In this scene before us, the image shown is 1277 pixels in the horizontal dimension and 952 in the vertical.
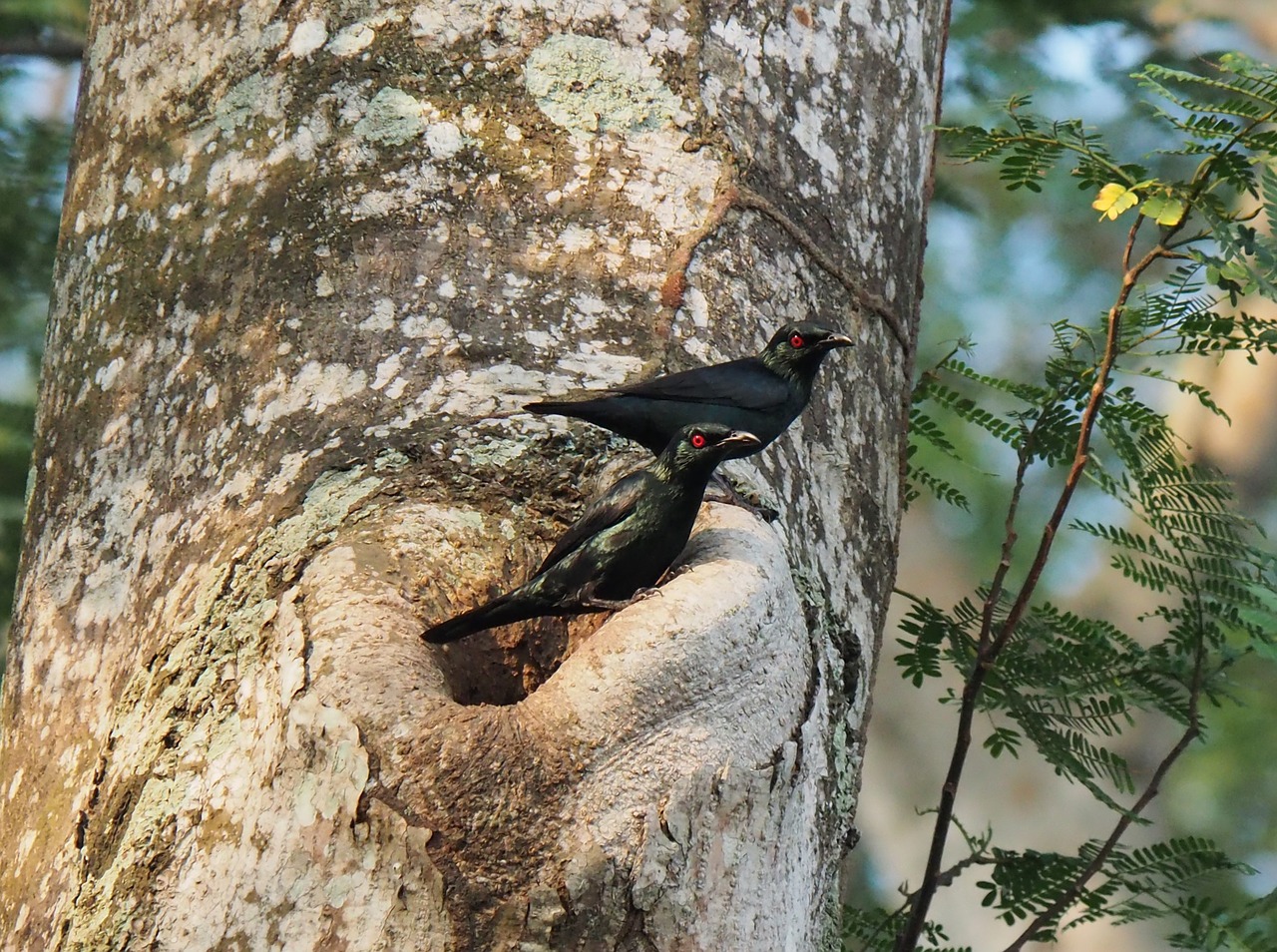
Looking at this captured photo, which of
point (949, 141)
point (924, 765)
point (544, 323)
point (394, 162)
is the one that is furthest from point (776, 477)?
point (924, 765)

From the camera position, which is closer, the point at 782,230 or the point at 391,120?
the point at 391,120

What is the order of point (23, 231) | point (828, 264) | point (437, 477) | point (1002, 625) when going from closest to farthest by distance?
point (437, 477) < point (828, 264) < point (1002, 625) < point (23, 231)

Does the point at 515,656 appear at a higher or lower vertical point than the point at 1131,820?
higher

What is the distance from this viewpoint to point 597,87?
2373mm

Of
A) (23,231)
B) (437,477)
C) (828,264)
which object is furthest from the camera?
(23,231)

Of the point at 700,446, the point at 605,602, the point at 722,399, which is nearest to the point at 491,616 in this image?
the point at 605,602

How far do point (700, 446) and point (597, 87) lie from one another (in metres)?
0.69

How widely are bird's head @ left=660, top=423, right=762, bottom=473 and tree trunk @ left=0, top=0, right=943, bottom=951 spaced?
0.07m

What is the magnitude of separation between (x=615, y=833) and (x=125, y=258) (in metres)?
1.36

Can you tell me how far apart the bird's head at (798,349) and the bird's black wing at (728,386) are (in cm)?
3

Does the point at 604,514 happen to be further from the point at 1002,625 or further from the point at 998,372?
the point at 998,372

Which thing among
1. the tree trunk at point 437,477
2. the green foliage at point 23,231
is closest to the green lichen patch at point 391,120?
the tree trunk at point 437,477

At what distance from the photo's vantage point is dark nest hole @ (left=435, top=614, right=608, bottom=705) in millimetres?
2020

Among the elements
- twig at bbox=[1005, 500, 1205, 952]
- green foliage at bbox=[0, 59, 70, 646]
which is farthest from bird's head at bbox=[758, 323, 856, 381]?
green foliage at bbox=[0, 59, 70, 646]
